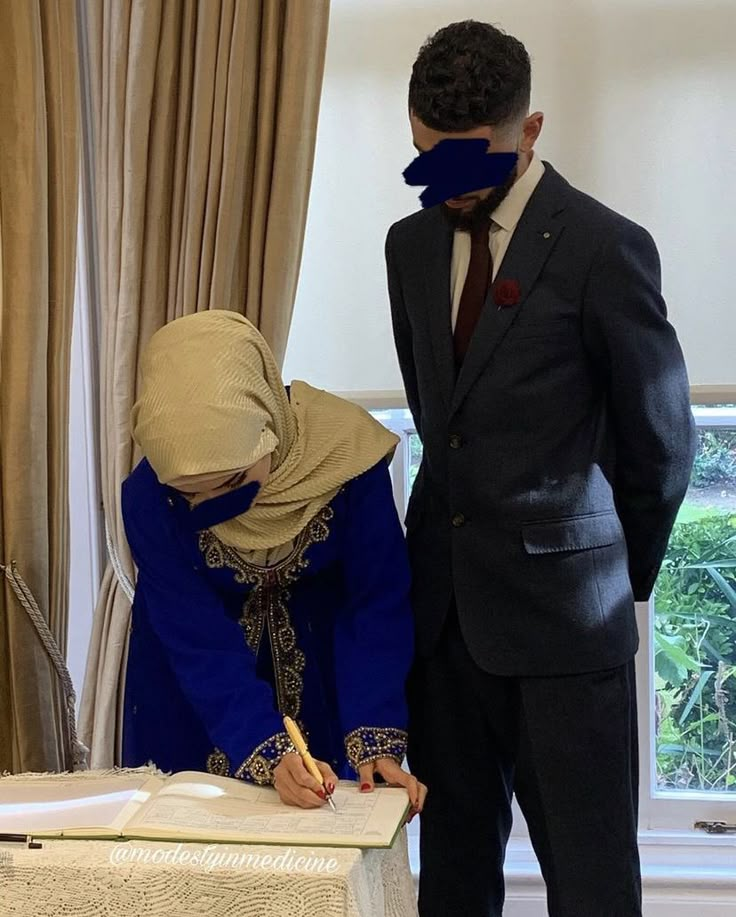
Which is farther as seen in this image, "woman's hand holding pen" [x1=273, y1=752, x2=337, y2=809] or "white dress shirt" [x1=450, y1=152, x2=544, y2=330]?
"white dress shirt" [x1=450, y1=152, x2=544, y2=330]

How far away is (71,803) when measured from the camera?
123 cm

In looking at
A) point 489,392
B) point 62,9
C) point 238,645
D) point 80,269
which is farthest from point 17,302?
point 489,392

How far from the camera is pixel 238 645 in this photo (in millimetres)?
1443

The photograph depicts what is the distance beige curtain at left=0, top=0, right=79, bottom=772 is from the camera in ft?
5.90

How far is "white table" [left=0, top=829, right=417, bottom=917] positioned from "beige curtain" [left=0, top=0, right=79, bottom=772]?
0.78 m

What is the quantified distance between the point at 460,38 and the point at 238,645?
815 mm

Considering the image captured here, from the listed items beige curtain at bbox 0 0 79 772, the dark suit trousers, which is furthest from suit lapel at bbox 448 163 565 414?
Result: beige curtain at bbox 0 0 79 772

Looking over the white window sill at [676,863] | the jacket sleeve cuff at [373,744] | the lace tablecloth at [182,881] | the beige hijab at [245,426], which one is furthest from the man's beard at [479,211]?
the white window sill at [676,863]

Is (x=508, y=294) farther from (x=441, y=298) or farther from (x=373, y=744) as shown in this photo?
(x=373, y=744)

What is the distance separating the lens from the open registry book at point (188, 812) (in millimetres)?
1116

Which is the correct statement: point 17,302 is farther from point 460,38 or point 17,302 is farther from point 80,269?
point 460,38

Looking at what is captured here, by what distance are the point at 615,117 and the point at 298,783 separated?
129 cm

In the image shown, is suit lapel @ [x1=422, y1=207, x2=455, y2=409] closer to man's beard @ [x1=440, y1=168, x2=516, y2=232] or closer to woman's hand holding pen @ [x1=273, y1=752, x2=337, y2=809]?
man's beard @ [x1=440, y1=168, x2=516, y2=232]

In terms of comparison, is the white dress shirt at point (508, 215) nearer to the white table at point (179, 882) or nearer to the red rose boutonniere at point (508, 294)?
the red rose boutonniere at point (508, 294)
